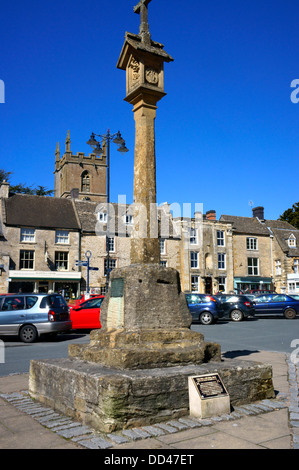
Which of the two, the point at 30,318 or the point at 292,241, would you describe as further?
the point at 292,241

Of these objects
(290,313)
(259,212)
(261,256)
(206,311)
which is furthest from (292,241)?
(206,311)

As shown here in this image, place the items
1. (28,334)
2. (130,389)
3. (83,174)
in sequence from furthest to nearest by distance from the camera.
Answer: (83,174) < (28,334) < (130,389)

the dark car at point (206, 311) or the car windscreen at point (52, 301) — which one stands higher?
the car windscreen at point (52, 301)

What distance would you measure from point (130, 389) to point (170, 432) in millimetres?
597

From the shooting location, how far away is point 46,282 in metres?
31.9

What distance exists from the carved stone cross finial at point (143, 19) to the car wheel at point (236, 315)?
56.0 ft

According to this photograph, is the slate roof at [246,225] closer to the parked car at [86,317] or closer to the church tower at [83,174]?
the church tower at [83,174]

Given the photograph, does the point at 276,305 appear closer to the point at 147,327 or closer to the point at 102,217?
the point at 102,217

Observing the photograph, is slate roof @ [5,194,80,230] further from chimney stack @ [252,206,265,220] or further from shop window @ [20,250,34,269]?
chimney stack @ [252,206,265,220]

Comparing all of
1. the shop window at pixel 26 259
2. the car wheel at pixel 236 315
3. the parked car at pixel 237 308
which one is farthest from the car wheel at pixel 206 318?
the shop window at pixel 26 259

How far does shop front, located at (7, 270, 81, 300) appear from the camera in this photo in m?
30.3

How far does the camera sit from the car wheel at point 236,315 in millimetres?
21375

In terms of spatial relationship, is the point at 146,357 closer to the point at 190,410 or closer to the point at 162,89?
the point at 190,410
